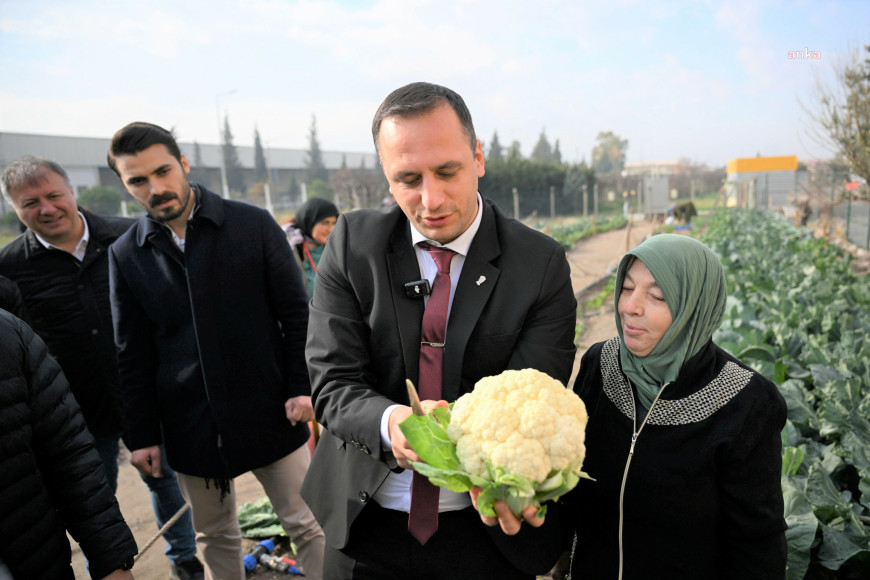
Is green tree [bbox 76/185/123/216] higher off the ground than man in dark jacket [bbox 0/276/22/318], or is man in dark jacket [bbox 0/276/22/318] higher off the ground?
green tree [bbox 76/185/123/216]

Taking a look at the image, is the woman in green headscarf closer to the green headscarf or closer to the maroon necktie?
the green headscarf

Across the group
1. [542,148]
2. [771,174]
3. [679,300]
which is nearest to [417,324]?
[679,300]

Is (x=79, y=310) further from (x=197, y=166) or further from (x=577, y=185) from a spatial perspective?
(x=197, y=166)

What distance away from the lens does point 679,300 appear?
1798mm

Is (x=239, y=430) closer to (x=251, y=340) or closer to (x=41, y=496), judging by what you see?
(x=251, y=340)

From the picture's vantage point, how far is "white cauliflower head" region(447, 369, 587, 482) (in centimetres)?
130

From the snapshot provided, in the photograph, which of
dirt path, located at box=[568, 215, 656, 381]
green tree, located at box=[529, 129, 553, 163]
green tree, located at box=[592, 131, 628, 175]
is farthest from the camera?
green tree, located at box=[592, 131, 628, 175]

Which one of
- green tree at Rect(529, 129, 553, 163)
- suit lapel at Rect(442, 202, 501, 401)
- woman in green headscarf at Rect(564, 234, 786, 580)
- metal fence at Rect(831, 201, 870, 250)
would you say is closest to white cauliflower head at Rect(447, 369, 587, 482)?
suit lapel at Rect(442, 202, 501, 401)

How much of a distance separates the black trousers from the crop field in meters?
1.51

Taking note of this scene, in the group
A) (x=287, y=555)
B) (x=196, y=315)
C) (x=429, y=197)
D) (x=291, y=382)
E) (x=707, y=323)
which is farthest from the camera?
(x=287, y=555)

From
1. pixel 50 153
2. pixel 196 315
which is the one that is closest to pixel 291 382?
pixel 196 315

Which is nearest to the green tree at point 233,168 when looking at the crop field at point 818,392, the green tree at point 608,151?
the crop field at point 818,392

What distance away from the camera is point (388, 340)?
165 centimetres

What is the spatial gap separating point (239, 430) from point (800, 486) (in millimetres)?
2749
